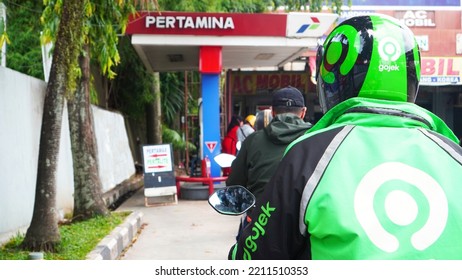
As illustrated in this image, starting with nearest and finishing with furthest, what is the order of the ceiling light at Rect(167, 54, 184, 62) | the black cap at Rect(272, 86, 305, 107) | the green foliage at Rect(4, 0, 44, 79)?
the black cap at Rect(272, 86, 305, 107) → the green foliage at Rect(4, 0, 44, 79) → the ceiling light at Rect(167, 54, 184, 62)

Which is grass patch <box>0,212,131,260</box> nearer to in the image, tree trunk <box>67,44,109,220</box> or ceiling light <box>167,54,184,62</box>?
tree trunk <box>67,44,109,220</box>

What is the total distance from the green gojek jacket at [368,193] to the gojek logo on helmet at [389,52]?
0.12 metres

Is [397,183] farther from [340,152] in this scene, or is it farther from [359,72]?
[359,72]

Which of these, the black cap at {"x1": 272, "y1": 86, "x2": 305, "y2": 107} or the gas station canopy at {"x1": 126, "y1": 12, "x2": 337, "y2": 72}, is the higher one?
the gas station canopy at {"x1": 126, "y1": 12, "x2": 337, "y2": 72}

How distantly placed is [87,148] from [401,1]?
596 inches

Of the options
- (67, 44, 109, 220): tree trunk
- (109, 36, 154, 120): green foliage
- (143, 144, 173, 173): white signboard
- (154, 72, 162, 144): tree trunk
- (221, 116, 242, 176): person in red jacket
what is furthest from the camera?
(154, 72, 162, 144): tree trunk

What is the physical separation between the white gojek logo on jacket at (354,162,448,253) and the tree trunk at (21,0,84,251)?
525 centimetres

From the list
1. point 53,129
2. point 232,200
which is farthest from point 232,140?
point 232,200

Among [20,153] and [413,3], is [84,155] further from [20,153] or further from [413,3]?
[413,3]

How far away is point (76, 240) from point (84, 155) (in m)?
2.13

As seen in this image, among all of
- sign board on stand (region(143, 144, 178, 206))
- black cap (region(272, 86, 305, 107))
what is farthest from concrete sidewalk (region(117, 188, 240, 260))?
black cap (region(272, 86, 305, 107))

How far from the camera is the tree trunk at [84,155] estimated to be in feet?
28.3

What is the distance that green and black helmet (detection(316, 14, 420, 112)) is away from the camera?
5.86 ft
